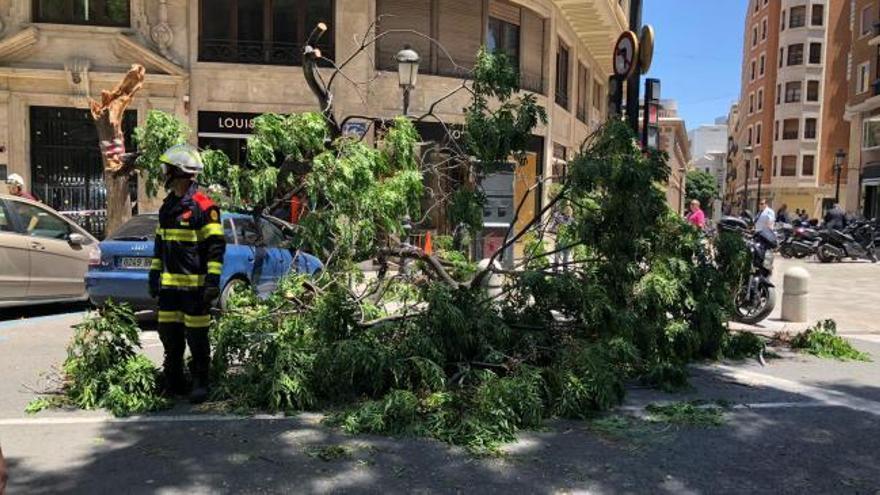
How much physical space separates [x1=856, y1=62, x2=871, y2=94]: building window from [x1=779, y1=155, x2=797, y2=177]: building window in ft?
85.5

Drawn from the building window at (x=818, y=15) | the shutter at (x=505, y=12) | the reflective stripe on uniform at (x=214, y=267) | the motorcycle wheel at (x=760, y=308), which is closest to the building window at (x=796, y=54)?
the building window at (x=818, y=15)

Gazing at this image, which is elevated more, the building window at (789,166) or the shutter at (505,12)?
the shutter at (505,12)

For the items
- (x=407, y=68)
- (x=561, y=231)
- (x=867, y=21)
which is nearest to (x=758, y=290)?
(x=561, y=231)

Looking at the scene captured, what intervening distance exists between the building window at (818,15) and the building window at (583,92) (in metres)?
47.7

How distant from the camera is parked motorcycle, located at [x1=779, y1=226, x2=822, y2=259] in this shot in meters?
23.0

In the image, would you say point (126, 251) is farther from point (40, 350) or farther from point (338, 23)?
point (338, 23)

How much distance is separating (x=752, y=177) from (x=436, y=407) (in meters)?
76.4

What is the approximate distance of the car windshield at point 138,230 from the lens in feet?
29.7

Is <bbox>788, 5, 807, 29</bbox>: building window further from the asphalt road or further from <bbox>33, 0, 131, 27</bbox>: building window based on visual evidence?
the asphalt road

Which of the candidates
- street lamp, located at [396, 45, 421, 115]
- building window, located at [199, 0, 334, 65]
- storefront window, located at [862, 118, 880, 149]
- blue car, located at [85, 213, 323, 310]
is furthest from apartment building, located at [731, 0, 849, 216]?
blue car, located at [85, 213, 323, 310]

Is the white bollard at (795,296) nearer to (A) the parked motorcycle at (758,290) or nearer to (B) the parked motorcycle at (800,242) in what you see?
(A) the parked motorcycle at (758,290)

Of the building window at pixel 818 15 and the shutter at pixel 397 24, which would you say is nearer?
the shutter at pixel 397 24

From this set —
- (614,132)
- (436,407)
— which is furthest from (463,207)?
(436,407)

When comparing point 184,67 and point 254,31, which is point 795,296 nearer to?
point 254,31
